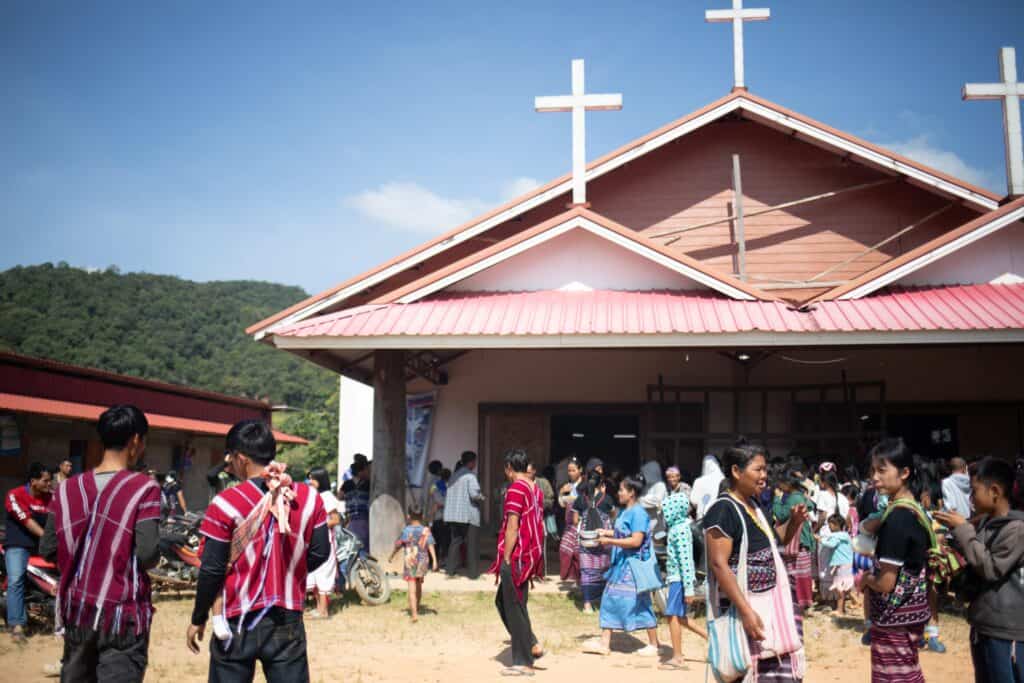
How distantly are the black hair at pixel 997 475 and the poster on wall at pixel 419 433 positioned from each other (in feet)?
37.5

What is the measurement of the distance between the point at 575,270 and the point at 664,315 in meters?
1.90

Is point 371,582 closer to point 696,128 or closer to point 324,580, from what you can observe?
point 324,580

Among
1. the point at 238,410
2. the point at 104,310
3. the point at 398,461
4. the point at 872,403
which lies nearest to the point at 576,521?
the point at 398,461

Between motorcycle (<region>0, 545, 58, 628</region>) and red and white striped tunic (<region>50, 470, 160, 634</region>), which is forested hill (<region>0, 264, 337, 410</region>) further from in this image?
red and white striped tunic (<region>50, 470, 160, 634</region>)

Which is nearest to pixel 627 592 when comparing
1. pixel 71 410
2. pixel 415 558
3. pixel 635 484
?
pixel 635 484

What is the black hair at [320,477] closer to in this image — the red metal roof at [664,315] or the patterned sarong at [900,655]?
the red metal roof at [664,315]

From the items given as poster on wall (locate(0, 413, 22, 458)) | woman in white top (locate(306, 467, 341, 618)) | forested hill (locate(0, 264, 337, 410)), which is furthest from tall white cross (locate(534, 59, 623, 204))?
forested hill (locate(0, 264, 337, 410))

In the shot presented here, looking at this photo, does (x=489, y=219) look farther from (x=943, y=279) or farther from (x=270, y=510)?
(x=270, y=510)

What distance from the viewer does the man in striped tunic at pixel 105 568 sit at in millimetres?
4148

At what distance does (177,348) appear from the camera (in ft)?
220

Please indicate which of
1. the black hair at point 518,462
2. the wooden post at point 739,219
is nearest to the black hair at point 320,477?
the black hair at point 518,462

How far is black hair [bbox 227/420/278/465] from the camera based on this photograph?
416 cm

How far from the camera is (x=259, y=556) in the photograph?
3998mm

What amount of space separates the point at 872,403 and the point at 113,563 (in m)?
12.3
